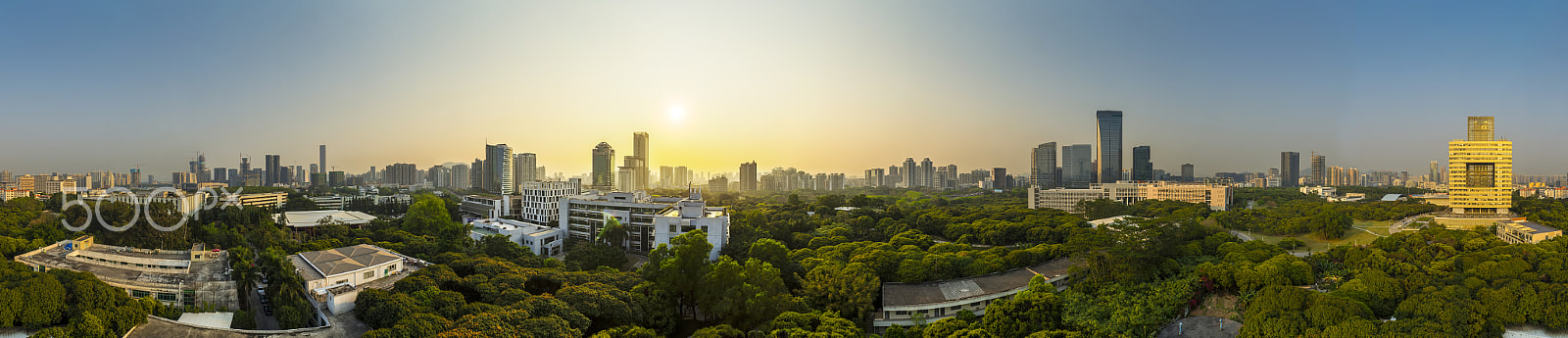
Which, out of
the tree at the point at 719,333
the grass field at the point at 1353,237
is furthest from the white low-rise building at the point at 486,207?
the grass field at the point at 1353,237

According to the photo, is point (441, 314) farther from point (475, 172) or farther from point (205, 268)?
point (475, 172)

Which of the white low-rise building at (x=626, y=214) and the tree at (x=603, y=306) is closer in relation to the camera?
the tree at (x=603, y=306)

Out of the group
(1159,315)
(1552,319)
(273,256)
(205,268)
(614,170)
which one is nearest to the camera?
(1552,319)

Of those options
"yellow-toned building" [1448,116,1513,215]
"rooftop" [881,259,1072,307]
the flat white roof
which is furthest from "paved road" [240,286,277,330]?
"yellow-toned building" [1448,116,1513,215]

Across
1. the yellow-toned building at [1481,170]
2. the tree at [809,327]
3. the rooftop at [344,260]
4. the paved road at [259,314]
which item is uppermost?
the yellow-toned building at [1481,170]

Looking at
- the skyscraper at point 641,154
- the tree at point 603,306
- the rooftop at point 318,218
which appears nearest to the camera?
the tree at point 603,306

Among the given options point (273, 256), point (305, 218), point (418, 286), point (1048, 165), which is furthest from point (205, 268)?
point (1048, 165)

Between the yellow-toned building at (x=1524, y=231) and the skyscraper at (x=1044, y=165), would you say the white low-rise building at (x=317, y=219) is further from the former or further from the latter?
the skyscraper at (x=1044, y=165)
